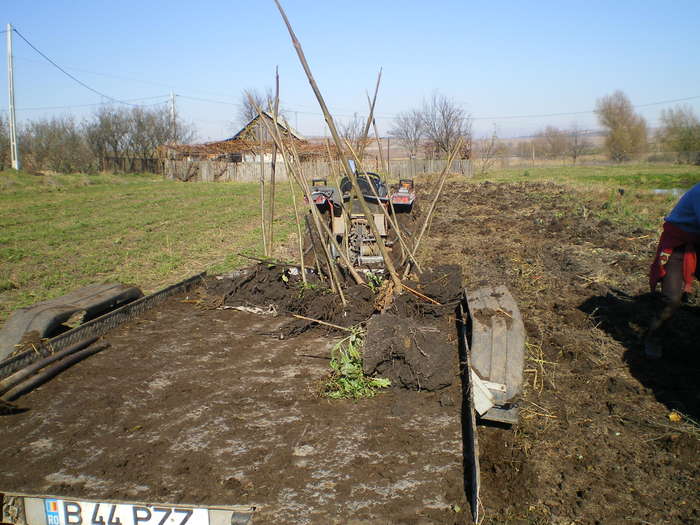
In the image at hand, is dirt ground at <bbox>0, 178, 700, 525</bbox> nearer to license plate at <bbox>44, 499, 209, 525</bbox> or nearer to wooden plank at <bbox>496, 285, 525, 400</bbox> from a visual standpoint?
license plate at <bbox>44, 499, 209, 525</bbox>

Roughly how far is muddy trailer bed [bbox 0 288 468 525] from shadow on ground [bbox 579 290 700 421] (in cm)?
159

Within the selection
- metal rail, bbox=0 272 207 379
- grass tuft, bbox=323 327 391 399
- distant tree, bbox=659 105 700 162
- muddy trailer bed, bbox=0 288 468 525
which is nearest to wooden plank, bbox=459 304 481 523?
muddy trailer bed, bbox=0 288 468 525

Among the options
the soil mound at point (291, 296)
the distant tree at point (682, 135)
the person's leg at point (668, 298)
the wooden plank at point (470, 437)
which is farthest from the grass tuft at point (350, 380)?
the distant tree at point (682, 135)

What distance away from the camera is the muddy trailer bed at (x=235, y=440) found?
2434 millimetres

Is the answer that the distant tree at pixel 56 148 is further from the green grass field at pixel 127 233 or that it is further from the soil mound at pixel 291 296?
the soil mound at pixel 291 296

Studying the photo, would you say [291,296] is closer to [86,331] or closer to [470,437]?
[86,331]

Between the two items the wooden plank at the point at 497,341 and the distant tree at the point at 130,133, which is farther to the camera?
the distant tree at the point at 130,133

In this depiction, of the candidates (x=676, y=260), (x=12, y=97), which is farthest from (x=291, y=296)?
(x=12, y=97)

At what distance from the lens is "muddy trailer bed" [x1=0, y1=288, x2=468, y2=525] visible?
2.43 m

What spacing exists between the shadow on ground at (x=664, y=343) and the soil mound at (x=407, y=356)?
1.59m

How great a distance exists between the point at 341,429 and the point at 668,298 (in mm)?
2963

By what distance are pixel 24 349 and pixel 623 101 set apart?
6339cm

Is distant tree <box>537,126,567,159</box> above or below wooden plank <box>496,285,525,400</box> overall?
above

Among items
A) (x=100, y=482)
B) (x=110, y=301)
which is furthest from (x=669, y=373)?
(x=110, y=301)
